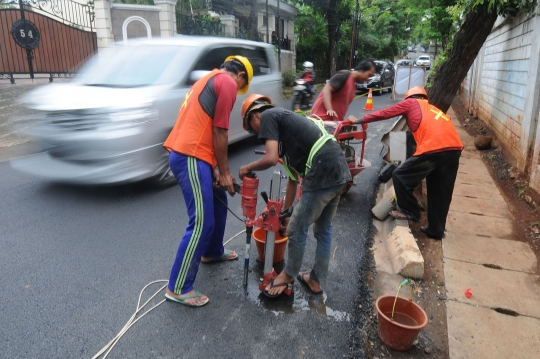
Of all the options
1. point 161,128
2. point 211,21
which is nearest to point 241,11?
point 211,21

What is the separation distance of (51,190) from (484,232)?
17.5 ft

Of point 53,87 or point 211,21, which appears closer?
point 53,87

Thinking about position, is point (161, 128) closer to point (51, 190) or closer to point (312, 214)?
point (51, 190)

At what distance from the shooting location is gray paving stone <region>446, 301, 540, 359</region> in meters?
2.64

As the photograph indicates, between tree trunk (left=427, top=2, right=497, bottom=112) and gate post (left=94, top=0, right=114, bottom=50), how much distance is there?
10.3 meters

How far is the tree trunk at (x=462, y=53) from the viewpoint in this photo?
641 cm

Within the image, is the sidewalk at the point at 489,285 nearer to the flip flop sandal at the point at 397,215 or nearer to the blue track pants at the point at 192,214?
the flip flop sandal at the point at 397,215

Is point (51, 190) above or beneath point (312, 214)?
beneath

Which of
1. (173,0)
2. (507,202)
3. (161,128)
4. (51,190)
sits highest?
(173,0)

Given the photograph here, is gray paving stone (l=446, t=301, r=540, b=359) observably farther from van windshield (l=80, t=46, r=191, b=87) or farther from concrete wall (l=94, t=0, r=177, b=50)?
concrete wall (l=94, t=0, r=177, b=50)

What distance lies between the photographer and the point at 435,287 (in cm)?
338

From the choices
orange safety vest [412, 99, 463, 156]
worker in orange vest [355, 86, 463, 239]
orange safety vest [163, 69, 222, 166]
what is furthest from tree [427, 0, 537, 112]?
orange safety vest [163, 69, 222, 166]

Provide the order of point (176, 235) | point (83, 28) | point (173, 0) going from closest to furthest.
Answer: point (176, 235)
point (83, 28)
point (173, 0)

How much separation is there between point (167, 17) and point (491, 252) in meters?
13.0
